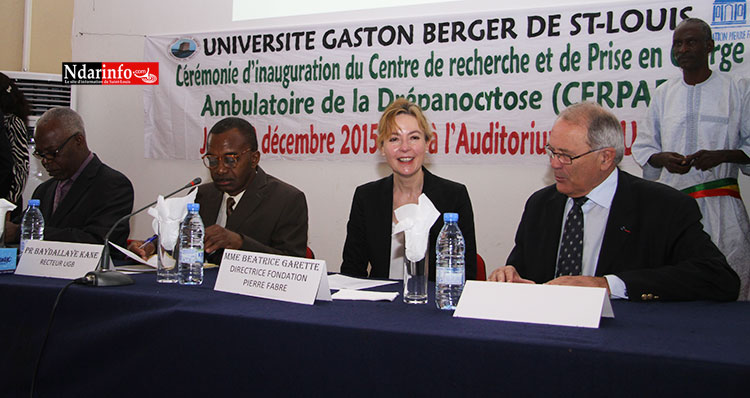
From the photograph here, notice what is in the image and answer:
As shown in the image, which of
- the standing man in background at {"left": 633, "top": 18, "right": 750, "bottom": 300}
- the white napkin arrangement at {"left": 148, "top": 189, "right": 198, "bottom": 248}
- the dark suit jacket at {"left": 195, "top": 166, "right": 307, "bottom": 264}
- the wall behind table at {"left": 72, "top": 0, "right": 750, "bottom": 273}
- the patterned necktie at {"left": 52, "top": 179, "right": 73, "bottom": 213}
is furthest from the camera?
the wall behind table at {"left": 72, "top": 0, "right": 750, "bottom": 273}

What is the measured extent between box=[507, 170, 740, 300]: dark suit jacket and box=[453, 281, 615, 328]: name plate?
419 millimetres

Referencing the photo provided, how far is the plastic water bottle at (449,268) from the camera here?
1.51 m

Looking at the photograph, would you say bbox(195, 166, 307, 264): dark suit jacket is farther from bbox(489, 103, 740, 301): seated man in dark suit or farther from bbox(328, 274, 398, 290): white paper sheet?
bbox(489, 103, 740, 301): seated man in dark suit

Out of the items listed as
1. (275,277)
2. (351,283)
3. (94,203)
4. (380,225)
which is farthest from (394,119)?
(94,203)

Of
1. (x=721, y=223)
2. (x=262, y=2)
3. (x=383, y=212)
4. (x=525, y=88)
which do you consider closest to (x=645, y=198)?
(x=383, y=212)

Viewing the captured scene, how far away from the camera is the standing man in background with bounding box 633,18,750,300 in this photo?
2.91m

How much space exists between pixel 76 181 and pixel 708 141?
294cm

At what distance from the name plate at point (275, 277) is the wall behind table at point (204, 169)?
7.37 feet

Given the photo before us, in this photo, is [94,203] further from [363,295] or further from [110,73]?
[110,73]

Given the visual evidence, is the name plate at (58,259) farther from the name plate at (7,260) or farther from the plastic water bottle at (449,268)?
the plastic water bottle at (449,268)

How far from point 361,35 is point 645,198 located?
95.2 inches

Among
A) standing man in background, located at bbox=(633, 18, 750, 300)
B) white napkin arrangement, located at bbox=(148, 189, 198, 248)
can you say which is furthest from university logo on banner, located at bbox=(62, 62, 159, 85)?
standing man in background, located at bbox=(633, 18, 750, 300)

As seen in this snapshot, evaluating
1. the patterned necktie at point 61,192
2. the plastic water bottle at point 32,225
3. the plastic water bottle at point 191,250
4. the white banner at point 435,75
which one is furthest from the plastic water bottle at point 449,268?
the patterned necktie at point 61,192

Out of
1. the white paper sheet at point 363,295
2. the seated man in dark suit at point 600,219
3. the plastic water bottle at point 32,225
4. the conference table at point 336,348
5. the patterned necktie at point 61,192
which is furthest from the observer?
the patterned necktie at point 61,192
